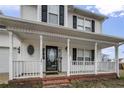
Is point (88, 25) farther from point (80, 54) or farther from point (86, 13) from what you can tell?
point (80, 54)

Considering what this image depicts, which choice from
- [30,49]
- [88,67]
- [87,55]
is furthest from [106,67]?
[30,49]

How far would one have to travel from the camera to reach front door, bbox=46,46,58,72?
1534 cm

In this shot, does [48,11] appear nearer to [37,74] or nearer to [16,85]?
[37,74]

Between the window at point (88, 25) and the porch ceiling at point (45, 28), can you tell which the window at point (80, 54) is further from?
the porch ceiling at point (45, 28)

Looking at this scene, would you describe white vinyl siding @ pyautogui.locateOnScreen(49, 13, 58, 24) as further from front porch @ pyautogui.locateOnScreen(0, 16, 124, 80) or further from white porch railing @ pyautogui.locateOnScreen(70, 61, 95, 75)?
white porch railing @ pyautogui.locateOnScreen(70, 61, 95, 75)

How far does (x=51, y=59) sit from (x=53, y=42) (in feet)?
4.25

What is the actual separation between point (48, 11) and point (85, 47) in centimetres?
484

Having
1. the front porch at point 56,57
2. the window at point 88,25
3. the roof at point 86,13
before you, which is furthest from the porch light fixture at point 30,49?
the window at point 88,25

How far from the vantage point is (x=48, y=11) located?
604 inches

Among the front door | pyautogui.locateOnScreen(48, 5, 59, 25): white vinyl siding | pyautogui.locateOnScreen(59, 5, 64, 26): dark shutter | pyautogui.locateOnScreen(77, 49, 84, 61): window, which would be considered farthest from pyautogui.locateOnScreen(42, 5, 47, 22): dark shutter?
pyautogui.locateOnScreen(77, 49, 84, 61): window

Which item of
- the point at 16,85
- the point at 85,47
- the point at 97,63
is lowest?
the point at 16,85

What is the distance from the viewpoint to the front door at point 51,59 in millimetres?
15344
